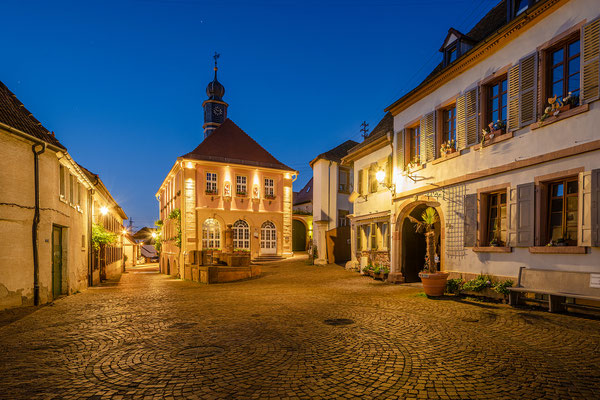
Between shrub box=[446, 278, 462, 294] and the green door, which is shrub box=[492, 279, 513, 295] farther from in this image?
the green door

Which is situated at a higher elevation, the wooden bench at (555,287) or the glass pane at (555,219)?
the glass pane at (555,219)

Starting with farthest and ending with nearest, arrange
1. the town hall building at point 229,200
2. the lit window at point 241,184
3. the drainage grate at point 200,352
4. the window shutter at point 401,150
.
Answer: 1. the lit window at point 241,184
2. the town hall building at point 229,200
3. the window shutter at point 401,150
4. the drainage grate at point 200,352

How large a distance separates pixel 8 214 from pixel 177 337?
6.85 meters

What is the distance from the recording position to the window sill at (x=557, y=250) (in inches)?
294

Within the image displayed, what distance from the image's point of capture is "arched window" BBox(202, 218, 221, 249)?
25.7 meters

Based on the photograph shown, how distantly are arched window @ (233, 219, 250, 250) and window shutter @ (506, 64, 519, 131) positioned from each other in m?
20.7

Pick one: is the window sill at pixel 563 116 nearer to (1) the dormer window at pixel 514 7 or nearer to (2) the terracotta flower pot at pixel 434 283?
(1) the dormer window at pixel 514 7

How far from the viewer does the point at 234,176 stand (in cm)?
2706

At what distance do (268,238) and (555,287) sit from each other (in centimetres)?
2197

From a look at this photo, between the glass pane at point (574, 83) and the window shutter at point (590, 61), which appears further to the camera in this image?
the glass pane at point (574, 83)

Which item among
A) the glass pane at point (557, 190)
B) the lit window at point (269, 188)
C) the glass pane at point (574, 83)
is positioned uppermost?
the glass pane at point (574, 83)

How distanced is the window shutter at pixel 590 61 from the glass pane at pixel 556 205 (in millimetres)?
2313

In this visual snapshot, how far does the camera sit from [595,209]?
7207 millimetres

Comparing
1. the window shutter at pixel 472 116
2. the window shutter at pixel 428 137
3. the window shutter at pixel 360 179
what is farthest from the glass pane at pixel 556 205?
the window shutter at pixel 360 179
